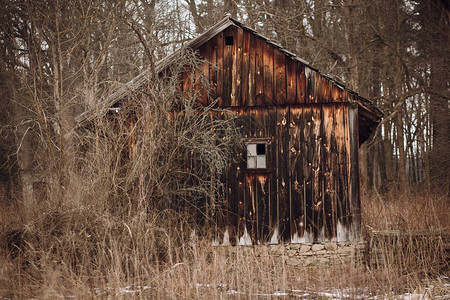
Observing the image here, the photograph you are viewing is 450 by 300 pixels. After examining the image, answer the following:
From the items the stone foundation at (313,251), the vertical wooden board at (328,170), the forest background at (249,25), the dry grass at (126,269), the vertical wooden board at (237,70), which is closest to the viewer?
the dry grass at (126,269)

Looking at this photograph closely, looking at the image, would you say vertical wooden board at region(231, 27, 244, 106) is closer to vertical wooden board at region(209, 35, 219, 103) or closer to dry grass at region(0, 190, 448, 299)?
vertical wooden board at region(209, 35, 219, 103)

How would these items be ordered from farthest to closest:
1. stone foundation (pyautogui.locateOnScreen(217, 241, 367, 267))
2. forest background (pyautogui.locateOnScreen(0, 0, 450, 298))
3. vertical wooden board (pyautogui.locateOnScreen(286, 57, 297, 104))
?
forest background (pyautogui.locateOnScreen(0, 0, 450, 298)) → vertical wooden board (pyautogui.locateOnScreen(286, 57, 297, 104)) → stone foundation (pyautogui.locateOnScreen(217, 241, 367, 267))

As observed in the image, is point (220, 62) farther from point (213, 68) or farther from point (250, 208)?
point (250, 208)

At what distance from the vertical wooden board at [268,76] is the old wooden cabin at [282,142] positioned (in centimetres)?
2

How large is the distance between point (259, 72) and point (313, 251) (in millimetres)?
4241

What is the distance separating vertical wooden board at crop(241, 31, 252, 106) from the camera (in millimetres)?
10398

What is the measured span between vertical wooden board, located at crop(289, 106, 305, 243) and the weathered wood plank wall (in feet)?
0.07

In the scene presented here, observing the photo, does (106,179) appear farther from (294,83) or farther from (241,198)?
(294,83)

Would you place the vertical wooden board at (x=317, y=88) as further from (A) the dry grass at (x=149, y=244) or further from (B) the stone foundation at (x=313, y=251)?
(B) the stone foundation at (x=313, y=251)

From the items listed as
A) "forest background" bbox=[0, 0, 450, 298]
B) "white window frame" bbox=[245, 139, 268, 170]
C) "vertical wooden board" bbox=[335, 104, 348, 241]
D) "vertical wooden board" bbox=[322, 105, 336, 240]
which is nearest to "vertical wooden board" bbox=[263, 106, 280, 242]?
"white window frame" bbox=[245, 139, 268, 170]

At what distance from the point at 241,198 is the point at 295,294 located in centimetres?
359

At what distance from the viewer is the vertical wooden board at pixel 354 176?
1002cm

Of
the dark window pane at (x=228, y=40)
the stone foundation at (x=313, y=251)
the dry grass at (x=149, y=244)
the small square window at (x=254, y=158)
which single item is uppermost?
the dark window pane at (x=228, y=40)

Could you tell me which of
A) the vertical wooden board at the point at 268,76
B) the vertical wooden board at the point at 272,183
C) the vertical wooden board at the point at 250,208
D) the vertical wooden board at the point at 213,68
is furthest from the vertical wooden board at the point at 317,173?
the vertical wooden board at the point at 213,68
